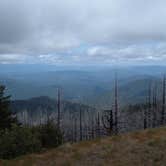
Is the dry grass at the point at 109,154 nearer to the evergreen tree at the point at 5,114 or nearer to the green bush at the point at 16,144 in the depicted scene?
the green bush at the point at 16,144

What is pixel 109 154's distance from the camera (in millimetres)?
16734

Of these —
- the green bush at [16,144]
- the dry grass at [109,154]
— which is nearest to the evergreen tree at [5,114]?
the green bush at [16,144]

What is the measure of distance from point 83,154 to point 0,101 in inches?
932

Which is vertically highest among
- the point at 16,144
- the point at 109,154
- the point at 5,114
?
the point at 109,154

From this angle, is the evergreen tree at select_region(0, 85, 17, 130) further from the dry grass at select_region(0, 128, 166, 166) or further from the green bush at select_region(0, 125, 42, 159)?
the dry grass at select_region(0, 128, 166, 166)

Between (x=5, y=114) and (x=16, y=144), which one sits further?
(x=5, y=114)

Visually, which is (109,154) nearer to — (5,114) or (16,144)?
(16,144)

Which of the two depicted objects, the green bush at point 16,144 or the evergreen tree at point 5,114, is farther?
the evergreen tree at point 5,114

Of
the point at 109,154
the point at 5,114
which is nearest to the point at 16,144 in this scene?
the point at 109,154

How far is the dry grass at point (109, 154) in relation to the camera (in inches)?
595

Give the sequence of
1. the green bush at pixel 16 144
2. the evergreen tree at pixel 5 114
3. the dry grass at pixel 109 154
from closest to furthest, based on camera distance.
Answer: the dry grass at pixel 109 154 → the green bush at pixel 16 144 → the evergreen tree at pixel 5 114

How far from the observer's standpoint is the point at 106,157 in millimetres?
16234

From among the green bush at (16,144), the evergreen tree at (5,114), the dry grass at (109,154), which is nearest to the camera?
the dry grass at (109,154)

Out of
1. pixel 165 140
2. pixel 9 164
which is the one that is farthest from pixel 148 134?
pixel 9 164
